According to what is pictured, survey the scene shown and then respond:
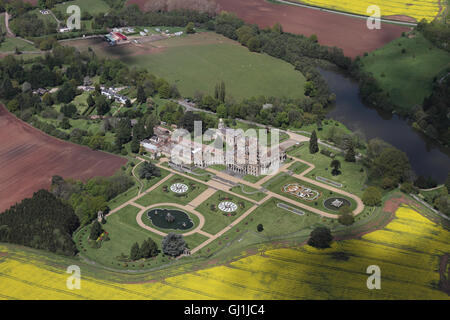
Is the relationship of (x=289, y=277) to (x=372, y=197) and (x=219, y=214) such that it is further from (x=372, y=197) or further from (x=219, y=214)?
(x=372, y=197)

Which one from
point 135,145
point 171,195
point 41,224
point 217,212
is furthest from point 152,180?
point 41,224

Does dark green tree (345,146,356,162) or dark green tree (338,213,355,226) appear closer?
dark green tree (338,213,355,226)

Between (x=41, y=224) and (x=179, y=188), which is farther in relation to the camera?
(x=179, y=188)

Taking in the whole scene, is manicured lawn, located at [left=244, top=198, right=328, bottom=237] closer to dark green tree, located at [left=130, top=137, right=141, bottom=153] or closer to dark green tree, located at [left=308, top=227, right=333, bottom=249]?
dark green tree, located at [left=308, top=227, right=333, bottom=249]

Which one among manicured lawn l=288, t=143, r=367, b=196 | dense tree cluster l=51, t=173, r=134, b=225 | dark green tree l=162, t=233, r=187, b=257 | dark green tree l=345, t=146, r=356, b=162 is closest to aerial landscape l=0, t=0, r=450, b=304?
dark green tree l=162, t=233, r=187, b=257

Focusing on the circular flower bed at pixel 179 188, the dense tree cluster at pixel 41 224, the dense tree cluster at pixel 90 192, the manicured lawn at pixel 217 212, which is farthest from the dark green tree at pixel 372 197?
the dense tree cluster at pixel 41 224
